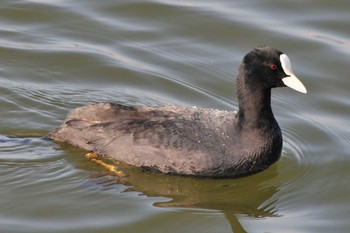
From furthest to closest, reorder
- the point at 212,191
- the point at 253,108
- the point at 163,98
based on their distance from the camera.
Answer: the point at 163,98, the point at 253,108, the point at 212,191

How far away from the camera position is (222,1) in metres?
11.6

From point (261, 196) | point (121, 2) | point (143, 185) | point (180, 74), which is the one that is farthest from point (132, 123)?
point (121, 2)

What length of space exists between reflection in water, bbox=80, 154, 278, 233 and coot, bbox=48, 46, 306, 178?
0.27 ft

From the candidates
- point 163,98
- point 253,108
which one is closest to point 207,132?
point 253,108

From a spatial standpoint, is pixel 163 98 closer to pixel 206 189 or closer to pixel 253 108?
pixel 253 108

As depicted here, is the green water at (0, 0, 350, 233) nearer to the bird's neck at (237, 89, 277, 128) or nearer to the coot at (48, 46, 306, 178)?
the coot at (48, 46, 306, 178)

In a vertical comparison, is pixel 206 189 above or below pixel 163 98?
below

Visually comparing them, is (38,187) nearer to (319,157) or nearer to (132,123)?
(132,123)

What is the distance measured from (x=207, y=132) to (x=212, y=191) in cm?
52

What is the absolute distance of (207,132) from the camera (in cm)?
796

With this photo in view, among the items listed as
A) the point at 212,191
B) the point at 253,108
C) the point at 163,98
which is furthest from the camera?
the point at 163,98

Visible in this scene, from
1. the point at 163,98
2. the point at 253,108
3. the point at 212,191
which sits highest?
the point at 253,108

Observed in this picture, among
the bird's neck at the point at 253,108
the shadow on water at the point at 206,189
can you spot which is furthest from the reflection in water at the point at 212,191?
Result: the bird's neck at the point at 253,108

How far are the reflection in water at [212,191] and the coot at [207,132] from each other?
0.08 metres
